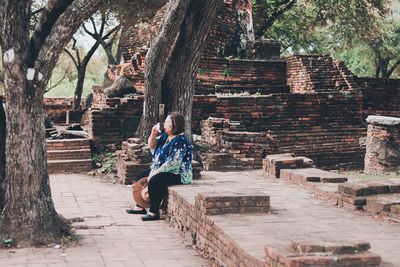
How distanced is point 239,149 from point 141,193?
15.2 ft

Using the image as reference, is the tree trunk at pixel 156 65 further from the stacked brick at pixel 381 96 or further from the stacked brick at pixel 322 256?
the stacked brick at pixel 381 96

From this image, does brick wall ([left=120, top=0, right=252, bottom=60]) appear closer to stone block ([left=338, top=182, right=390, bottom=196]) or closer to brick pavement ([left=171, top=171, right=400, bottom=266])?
brick pavement ([left=171, top=171, right=400, bottom=266])

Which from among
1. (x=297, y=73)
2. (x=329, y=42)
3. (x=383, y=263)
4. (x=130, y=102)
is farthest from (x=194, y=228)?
(x=329, y=42)

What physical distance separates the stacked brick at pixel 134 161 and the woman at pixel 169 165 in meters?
2.40

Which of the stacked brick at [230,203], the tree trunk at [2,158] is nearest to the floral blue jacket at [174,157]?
the stacked brick at [230,203]

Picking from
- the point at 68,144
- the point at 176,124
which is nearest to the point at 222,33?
the point at 68,144

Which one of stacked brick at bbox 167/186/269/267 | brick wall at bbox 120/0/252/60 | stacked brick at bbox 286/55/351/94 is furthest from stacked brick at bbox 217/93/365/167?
stacked brick at bbox 167/186/269/267

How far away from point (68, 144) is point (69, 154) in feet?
1.05

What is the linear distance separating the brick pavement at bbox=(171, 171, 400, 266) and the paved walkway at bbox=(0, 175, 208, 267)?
476 millimetres

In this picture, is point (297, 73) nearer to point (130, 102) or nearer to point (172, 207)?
point (130, 102)

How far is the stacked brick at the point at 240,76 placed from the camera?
1459 cm

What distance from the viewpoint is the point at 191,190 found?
705cm

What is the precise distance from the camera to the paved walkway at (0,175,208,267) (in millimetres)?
5281

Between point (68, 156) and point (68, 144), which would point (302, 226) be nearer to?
point (68, 156)
